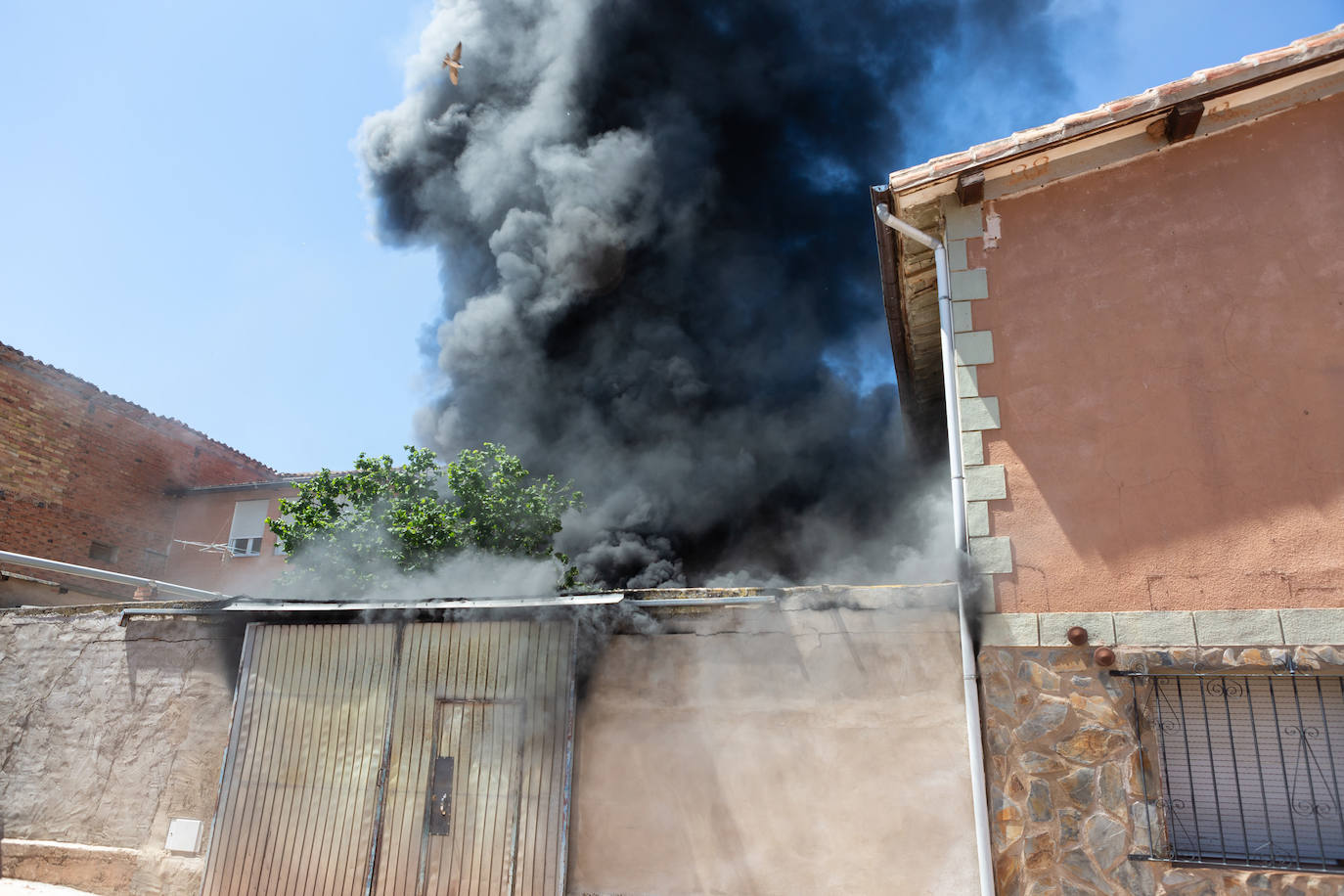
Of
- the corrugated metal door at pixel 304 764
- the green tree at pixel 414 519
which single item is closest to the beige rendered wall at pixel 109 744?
the corrugated metal door at pixel 304 764

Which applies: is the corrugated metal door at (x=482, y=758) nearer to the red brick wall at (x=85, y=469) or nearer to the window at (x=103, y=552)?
the red brick wall at (x=85, y=469)

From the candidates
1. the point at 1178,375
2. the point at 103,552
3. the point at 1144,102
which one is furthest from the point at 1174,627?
the point at 103,552

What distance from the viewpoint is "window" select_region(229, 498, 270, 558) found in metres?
19.9

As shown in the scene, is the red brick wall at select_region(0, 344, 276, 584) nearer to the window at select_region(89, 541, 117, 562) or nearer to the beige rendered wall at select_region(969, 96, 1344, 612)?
the window at select_region(89, 541, 117, 562)

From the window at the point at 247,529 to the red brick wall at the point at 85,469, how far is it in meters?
1.57

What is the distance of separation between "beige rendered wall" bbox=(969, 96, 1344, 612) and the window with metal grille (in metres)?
0.47

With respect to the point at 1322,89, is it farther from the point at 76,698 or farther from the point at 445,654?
the point at 76,698

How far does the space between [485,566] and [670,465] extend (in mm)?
5044

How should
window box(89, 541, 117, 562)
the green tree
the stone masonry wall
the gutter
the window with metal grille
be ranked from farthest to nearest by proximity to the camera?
window box(89, 541, 117, 562)
the green tree
the gutter
the stone masonry wall
the window with metal grille

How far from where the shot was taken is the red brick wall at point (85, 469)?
52.8ft

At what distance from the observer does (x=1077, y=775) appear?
15.4 feet

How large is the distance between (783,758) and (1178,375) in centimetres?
332

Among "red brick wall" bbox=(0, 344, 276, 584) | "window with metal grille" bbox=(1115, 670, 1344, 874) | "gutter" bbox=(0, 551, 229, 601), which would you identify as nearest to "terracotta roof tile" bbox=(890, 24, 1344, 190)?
"window with metal grille" bbox=(1115, 670, 1344, 874)

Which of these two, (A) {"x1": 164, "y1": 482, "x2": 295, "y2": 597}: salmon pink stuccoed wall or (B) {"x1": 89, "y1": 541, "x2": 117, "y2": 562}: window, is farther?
(A) {"x1": 164, "y1": 482, "x2": 295, "y2": 597}: salmon pink stuccoed wall
